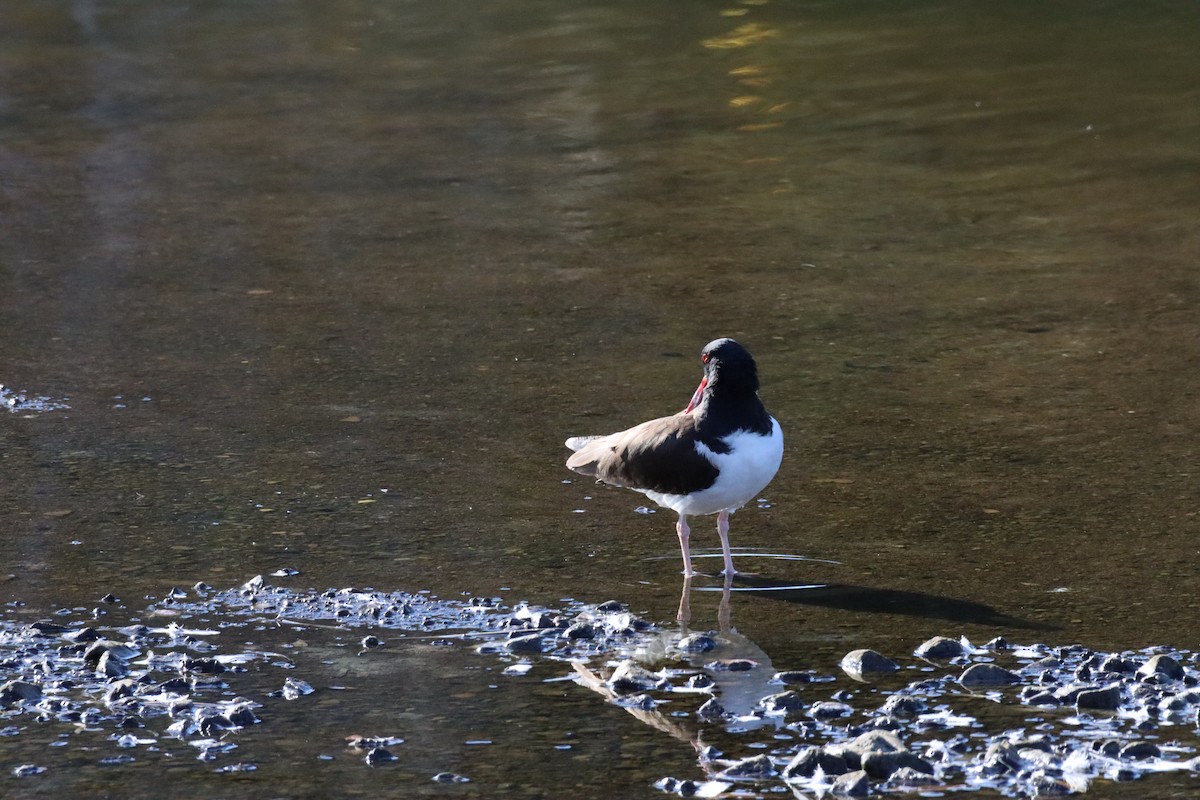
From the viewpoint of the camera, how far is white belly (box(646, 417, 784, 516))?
6426 mm

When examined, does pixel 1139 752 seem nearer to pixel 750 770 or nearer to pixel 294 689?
pixel 750 770

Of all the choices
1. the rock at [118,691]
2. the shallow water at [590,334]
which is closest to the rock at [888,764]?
the shallow water at [590,334]

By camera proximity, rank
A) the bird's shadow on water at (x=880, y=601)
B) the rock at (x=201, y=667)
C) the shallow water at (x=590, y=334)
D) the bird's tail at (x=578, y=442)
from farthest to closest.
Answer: the bird's tail at (x=578, y=442) < the shallow water at (x=590, y=334) < the bird's shadow on water at (x=880, y=601) < the rock at (x=201, y=667)

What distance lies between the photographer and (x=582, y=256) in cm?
1098

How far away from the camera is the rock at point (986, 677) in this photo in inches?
218

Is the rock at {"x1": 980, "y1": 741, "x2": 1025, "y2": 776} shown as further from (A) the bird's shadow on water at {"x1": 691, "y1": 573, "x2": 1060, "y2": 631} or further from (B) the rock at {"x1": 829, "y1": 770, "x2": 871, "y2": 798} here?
(A) the bird's shadow on water at {"x1": 691, "y1": 573, "x2": 1060, "y2": 631}

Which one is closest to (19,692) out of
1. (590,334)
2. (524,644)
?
(524,644)

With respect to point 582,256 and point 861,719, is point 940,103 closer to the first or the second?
point 582,256

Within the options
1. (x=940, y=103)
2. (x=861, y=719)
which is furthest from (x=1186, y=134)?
(x=861, y=719)

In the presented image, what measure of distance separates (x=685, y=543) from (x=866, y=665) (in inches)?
45.0

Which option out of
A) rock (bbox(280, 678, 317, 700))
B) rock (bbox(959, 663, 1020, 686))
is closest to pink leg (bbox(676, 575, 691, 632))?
rock (bbox(959, 663, 1020, 686))

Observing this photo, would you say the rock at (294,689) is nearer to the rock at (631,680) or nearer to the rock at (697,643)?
the rock at (631,680)

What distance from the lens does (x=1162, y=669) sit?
5449 mm

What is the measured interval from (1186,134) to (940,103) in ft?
7.26
